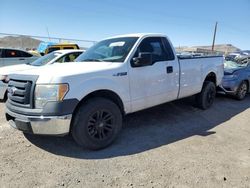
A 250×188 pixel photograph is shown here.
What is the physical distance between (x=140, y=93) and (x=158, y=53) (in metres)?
1.10

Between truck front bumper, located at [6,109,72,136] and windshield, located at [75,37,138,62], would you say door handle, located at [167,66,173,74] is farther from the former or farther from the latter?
truck front bumper, located at [6,109,72,136]

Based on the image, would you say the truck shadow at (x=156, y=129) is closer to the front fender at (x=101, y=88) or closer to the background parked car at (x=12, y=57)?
the front fender at (x=101, y=88)

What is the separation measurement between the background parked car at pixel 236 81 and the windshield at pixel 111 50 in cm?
443

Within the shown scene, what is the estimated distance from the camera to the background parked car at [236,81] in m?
7.96

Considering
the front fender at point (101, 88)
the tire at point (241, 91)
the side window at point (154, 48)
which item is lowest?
the tire at point (241, 91)

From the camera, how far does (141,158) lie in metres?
3.81

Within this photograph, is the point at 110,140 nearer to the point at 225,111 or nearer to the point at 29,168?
the point at 29,168

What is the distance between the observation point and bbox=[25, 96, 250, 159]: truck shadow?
A: 410 centimetres

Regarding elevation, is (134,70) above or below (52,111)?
above

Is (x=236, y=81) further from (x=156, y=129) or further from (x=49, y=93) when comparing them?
(x=49, y=93)

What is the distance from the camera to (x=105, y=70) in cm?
407

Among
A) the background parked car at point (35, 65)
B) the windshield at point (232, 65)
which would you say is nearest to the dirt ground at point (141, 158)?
the background parked car at point (35, 65)

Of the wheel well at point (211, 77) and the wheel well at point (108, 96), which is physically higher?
the wheel well at point (108, 96)

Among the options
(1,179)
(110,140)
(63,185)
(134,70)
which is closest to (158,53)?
(134,70)
